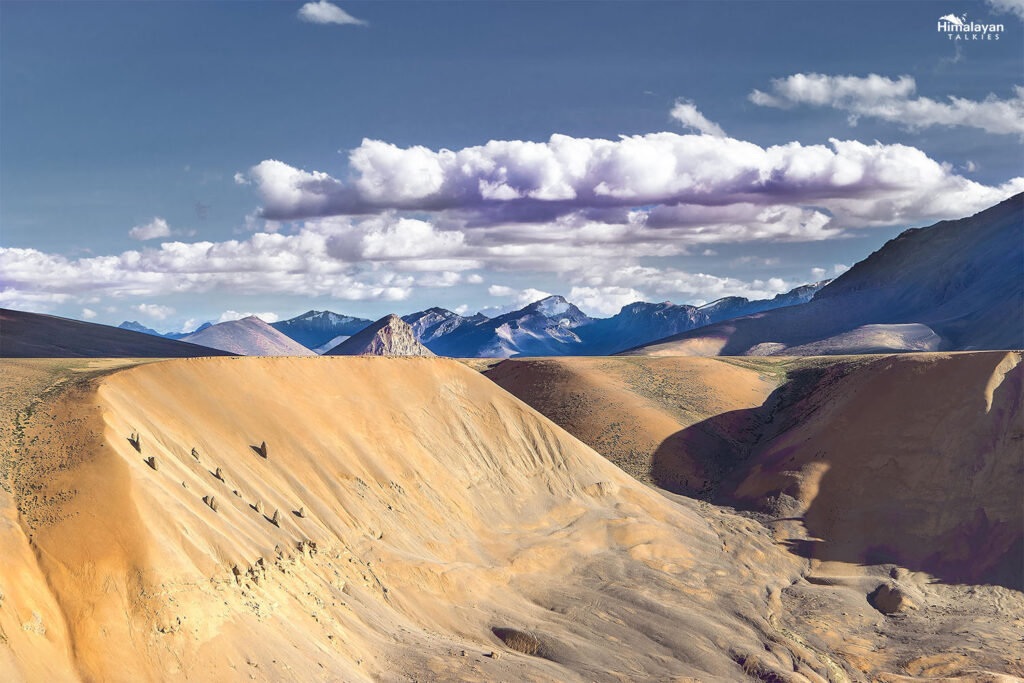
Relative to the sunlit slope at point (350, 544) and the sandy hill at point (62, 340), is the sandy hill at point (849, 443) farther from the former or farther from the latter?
the sandy hill at point (62, 340)

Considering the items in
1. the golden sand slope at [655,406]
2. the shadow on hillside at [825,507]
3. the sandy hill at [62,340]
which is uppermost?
the sandy hill at [62,340]

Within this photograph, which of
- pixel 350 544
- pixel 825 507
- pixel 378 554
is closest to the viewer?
pixel 350 544

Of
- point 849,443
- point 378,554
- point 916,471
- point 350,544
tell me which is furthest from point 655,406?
point 350,544

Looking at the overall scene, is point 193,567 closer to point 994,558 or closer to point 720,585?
point 720,585

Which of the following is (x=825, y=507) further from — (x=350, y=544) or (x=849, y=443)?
(x=350, y=544)

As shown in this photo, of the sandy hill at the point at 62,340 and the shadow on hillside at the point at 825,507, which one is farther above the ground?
the sandy hill at the point at 62,340

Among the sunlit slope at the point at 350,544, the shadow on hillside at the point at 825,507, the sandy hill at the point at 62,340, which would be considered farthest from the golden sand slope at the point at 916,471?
the sandy hill at the point at 62,340
